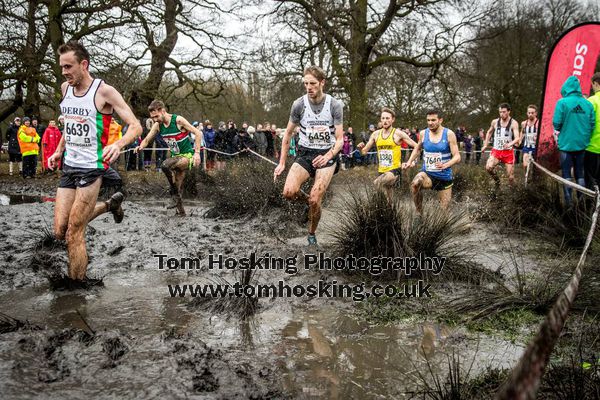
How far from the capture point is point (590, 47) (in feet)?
28.7

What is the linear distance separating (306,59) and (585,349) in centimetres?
2179

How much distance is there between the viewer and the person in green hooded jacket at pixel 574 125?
7.28m

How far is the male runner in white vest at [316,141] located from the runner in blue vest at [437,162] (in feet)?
5.97

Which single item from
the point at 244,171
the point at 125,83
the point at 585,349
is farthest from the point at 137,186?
the point at 585,349

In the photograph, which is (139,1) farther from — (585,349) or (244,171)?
(585,349)

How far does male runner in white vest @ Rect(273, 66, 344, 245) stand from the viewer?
6.25m

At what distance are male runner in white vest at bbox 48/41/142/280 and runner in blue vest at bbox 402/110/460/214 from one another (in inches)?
183

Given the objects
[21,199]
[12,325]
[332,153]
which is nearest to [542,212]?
[332,153]

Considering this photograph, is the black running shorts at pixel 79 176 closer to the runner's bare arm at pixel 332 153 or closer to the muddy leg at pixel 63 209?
the muddy leg at pixel 63 209

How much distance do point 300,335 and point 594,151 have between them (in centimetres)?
602

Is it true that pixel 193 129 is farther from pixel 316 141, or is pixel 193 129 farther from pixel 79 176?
pixel 79 176

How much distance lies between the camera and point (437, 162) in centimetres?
782

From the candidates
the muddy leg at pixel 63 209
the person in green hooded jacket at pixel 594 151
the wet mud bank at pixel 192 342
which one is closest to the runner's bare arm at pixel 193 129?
the wet mud bank at pixel 192 342

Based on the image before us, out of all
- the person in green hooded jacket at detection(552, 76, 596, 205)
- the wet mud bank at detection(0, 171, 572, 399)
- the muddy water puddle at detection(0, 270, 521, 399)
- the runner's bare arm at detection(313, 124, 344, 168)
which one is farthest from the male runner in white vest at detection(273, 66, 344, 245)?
the person in green hooded jacket at detection(552, 76, 596, 205)
